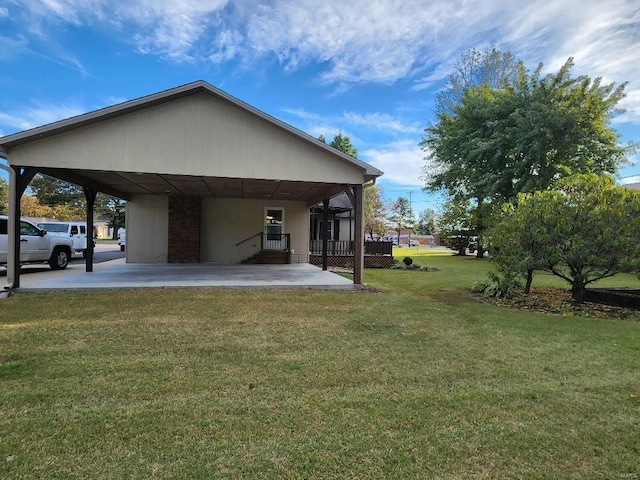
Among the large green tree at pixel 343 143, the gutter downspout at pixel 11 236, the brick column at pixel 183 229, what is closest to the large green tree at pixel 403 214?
the large green tree at pixel 343 143

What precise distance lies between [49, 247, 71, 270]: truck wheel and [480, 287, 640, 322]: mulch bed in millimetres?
13787

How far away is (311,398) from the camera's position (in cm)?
313

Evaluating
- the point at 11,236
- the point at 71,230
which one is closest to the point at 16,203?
the point at 11,236

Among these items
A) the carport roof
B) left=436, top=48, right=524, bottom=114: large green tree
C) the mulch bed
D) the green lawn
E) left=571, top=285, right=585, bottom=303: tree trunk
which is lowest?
the mulch bed

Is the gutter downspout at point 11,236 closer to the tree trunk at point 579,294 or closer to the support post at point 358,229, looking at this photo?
the support post at point 358,229

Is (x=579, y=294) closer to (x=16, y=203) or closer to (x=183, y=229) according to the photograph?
(x=16, y=203)

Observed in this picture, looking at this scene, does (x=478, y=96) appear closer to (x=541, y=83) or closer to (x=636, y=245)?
(x=541, y=83)

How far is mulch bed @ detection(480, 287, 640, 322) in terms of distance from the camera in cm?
724

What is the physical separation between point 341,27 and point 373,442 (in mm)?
13116

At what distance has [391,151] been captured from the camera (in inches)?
1270

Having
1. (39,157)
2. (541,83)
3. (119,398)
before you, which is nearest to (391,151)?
(541,83)

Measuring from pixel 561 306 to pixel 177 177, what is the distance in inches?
396

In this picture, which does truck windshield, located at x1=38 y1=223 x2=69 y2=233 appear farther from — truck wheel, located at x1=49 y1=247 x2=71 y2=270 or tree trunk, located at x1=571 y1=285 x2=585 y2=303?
tree trunk, located at x1=571 y1=285 x2=585 y2=303

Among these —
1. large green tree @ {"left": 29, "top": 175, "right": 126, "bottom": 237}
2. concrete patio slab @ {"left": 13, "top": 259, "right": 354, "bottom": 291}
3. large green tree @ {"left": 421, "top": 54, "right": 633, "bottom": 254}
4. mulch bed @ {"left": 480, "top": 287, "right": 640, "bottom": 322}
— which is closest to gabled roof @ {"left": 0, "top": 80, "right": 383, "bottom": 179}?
concrete patio slab @ {"left": 13, "top": 259, "right": 354, "bottom": 291}
